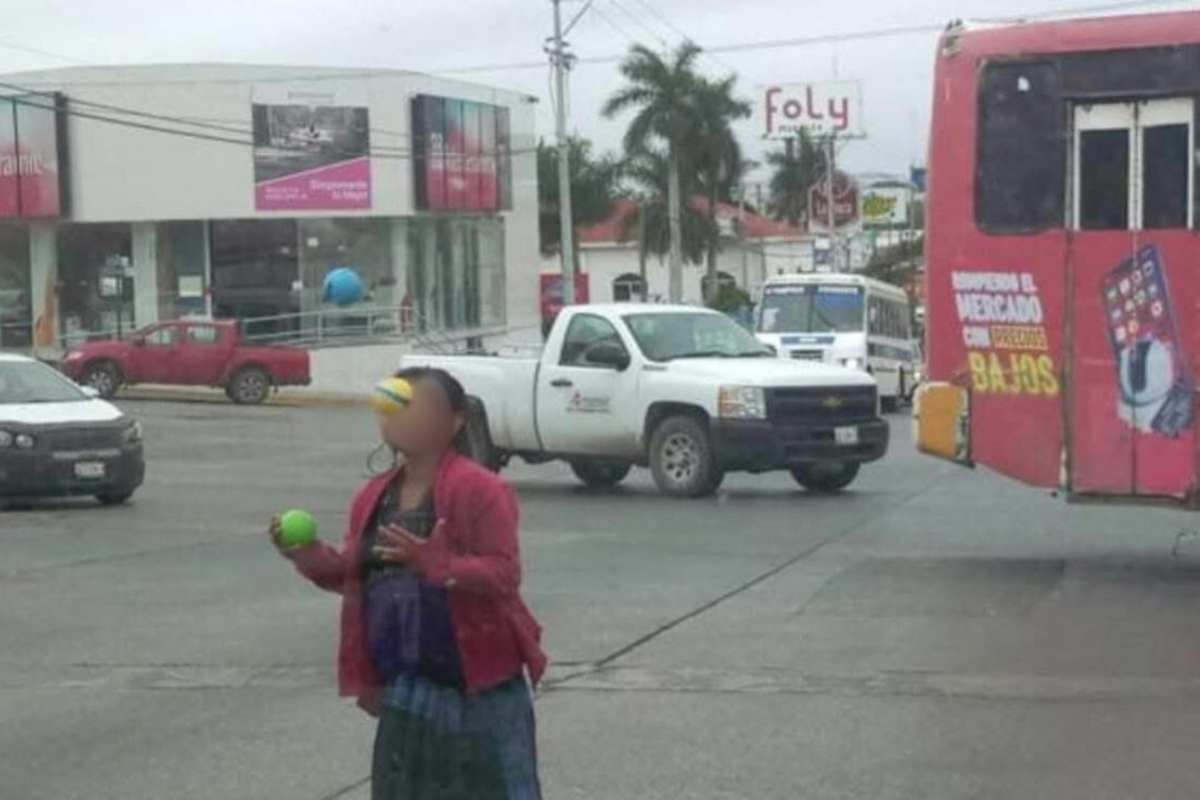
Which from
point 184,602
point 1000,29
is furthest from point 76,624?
point 1000,29

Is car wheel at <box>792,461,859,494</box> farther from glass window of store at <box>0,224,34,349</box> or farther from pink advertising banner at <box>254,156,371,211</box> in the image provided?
glass window of store at <box>0,224,34,349</box>

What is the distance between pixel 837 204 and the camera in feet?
292

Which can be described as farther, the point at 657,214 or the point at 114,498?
the point at 657,214

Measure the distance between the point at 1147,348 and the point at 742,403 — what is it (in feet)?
23.6

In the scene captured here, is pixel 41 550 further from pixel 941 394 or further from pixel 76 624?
pixel 941 394

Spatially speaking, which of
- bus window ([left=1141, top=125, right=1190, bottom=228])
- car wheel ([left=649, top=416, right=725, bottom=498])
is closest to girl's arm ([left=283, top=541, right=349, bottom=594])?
bus window ([left=1141, top=125, right=1190, bottom=228])

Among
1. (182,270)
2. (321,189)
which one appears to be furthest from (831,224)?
(182,270)

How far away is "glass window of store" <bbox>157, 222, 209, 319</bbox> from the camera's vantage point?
52812mm

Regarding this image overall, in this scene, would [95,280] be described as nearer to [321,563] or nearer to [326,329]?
[326,329]

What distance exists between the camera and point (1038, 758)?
8.80 m

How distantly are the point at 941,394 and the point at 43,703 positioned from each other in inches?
264

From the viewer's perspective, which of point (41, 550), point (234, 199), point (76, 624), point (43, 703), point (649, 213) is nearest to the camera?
point (43, 703)

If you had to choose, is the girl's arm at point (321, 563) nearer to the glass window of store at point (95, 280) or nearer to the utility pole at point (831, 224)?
the glass window of store at point (95, 280)

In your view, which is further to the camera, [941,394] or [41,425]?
[41,425]
